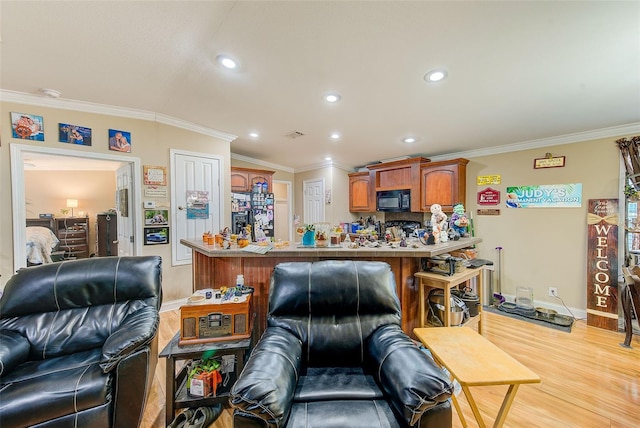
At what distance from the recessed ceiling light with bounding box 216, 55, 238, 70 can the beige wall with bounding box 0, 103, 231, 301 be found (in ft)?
6.00

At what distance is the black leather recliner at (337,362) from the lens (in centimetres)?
104

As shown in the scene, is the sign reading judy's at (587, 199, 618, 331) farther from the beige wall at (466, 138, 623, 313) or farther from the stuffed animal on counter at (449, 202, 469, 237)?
the stuffed animal on counter at (449, 202, 469, 237)

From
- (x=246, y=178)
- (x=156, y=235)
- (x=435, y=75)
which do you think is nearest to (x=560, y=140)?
(x=435, y=75)

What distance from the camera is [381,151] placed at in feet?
14.7

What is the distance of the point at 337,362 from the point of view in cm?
154

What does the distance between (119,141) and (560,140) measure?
18.8 feet

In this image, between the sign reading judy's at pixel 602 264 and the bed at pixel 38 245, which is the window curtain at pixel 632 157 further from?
the bed at pixel 38 245

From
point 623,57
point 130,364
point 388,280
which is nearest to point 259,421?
point 130,364

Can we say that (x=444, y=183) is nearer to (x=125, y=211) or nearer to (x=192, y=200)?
(x=192, y=200)

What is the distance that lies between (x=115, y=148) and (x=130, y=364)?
8.64ft

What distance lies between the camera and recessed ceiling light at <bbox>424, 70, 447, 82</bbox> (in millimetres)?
1971

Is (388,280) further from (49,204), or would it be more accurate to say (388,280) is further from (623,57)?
(49,204)

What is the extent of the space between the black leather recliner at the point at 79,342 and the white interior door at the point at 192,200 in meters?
1.56

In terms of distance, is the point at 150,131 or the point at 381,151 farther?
the point at 381,151
